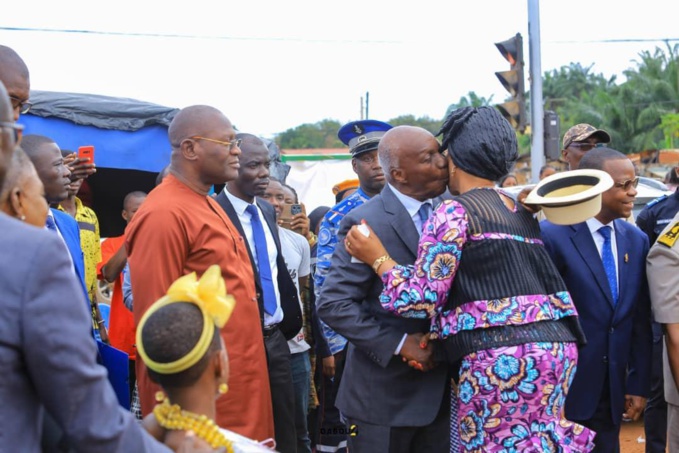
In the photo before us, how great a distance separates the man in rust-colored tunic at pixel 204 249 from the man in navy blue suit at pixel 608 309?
5.35ft

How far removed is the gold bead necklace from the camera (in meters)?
2.03

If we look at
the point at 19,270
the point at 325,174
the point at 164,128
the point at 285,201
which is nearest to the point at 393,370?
the point at 19,270

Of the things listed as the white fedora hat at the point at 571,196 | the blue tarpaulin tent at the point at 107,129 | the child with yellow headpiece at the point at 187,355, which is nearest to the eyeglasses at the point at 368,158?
the white fedora hat at the point at 571,196

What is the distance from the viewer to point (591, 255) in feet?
12.9

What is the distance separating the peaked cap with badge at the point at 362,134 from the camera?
5.46 metres

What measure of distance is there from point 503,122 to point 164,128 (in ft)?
16.9

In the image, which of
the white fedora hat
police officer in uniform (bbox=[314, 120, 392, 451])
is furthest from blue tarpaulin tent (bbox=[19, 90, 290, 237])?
the white fedora hat

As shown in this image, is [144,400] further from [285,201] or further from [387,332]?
[285,201]

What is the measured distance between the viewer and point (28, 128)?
7.27 meters

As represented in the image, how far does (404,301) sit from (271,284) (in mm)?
1440

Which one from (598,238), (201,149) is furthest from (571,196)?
(201,149)

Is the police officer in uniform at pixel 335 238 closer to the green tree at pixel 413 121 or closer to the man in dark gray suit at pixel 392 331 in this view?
the man in dark gray suit at pixel 392 331

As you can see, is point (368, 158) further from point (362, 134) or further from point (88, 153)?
point (88, 153)

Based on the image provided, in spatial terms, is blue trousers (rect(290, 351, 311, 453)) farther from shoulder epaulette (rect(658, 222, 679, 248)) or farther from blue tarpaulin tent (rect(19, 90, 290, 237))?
A: blue tarpaulin tent (rect(19, 90, 290, 237))
